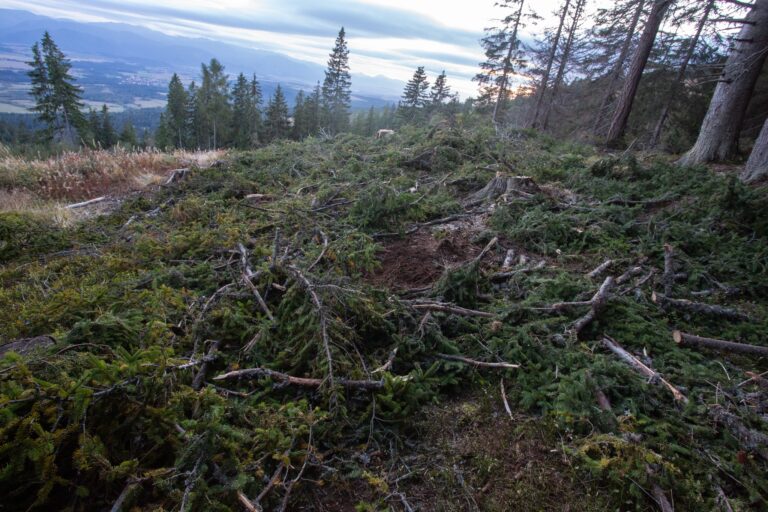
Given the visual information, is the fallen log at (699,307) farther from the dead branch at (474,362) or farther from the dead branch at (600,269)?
the dead branch at (474,362)

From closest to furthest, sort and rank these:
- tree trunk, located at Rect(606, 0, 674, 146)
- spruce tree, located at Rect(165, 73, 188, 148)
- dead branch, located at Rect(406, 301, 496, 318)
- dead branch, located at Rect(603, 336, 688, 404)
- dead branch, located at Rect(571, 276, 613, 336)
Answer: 1. dead branch, located at Rect(603, 336, 688, 404)
2. dead branch, located at Rect(571, 276, 613, 336)
3. dead branch, located at Rect(406, 301, 496, 318)
4. tree trunk, located at Rect(606, 0, 674, 146)
5. spruce tree, located at Rect(165, 73, 188, 148)

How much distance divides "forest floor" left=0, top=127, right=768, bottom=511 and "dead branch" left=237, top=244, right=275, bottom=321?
37mm

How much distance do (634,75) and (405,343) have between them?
12986mm

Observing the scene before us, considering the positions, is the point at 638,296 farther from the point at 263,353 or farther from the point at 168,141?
the point at 168,141

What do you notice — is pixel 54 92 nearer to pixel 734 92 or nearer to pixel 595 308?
pixel 595 308

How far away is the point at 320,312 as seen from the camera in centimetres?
306

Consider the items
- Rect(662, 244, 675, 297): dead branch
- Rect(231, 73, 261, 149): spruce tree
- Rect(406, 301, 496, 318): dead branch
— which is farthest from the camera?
Rect(231, 73, 261, 149): spruce tree

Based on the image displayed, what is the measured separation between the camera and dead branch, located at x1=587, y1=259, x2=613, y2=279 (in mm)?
4298

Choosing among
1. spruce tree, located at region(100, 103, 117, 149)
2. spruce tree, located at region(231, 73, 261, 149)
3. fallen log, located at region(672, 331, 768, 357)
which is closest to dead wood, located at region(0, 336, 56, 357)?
fallen log, located at region(672, 331, 768, 357)

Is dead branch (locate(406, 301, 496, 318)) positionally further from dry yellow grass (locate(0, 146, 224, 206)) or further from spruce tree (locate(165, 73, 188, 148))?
spruce tree (locate(165, 73, 188, 148))

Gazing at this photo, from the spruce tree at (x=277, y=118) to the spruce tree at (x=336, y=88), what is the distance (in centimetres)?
676

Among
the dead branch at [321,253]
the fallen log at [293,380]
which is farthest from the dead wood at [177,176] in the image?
the fallen log at [293,380]

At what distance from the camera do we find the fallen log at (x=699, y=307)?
3.47m

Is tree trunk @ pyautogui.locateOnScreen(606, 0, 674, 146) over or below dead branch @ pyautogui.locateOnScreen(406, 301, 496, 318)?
over
